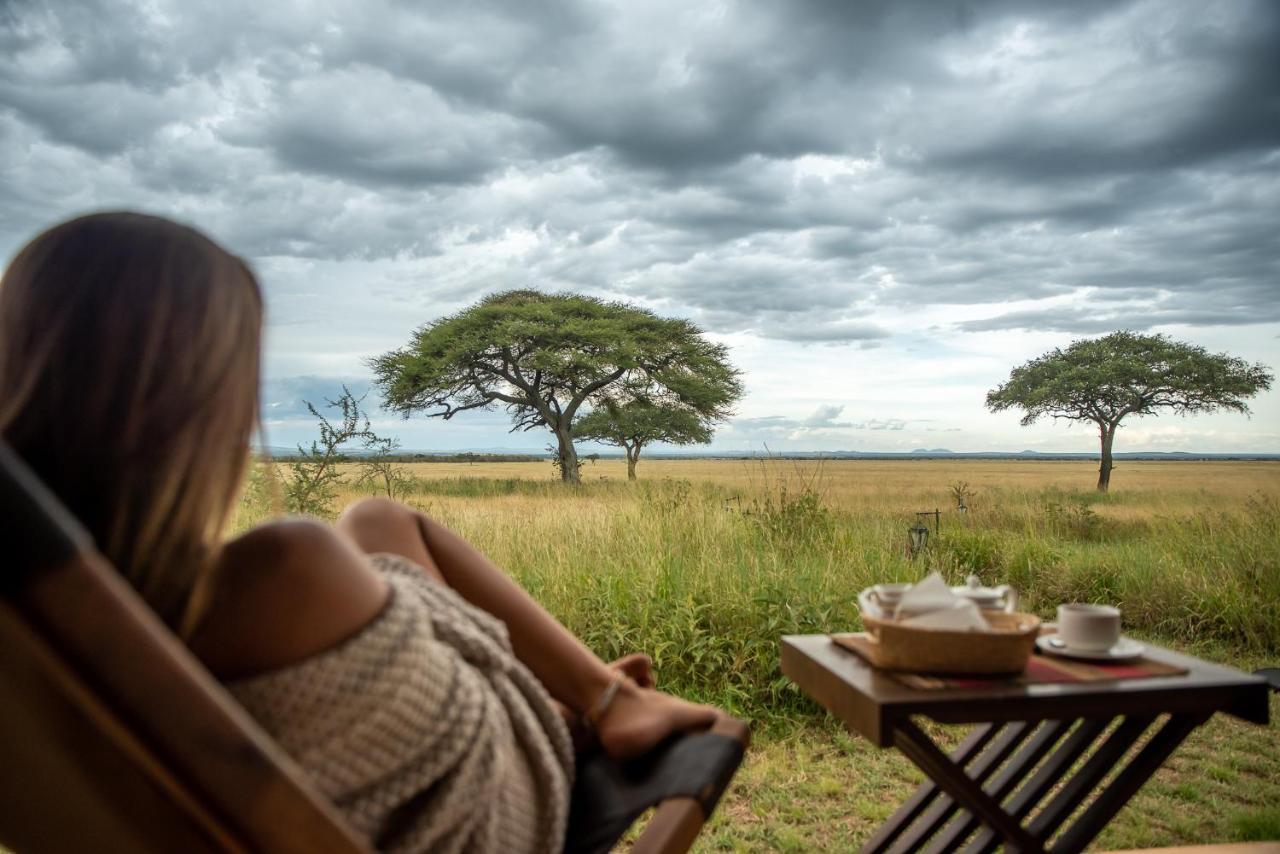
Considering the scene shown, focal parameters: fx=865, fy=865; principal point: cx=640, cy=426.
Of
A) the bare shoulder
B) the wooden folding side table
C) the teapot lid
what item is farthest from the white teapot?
the bare shoulder

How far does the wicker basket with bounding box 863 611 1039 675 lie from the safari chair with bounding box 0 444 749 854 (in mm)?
1112

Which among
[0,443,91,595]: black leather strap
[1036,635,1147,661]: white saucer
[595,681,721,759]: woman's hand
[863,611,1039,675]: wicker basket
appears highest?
[0,443,91,595]: black leather strap

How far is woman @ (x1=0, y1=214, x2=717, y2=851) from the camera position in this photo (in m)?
0.88

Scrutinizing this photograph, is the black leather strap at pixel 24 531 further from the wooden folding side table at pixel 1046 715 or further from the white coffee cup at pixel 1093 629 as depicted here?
the white coffee cup at pixel 1093 629

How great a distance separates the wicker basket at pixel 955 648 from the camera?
61.1 inches

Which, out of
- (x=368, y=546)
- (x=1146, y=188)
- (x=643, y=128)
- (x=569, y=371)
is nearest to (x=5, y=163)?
(x=368, y=546)

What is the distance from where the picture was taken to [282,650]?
93 cm

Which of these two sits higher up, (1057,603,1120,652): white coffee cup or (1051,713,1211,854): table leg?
(1057,603,1120,652): white coffee cup

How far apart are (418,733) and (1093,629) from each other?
54.7 inches

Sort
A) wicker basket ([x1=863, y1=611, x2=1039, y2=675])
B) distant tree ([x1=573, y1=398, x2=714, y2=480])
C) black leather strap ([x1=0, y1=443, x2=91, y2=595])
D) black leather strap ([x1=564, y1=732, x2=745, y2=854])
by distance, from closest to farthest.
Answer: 1. black leather strap ([x1=0, y1=443, x2=91, y2=595])
2. black leather strap ([x1=564, y1=732, x2=745, y2=854])
3. wicker basket ([x1=863, y1=611, x2=1039, y2=675])
4. distant tree ([x1=573, y1=398, x2=714, y2=480])

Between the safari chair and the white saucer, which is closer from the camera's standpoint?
the safari chair

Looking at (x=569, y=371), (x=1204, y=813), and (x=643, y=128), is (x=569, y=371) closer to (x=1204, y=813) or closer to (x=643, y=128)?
(x=643, y=128)

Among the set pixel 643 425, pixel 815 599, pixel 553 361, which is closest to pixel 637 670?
pixel 815 599

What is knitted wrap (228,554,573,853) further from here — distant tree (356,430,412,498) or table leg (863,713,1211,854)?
distant tree (356,430,412,498)
